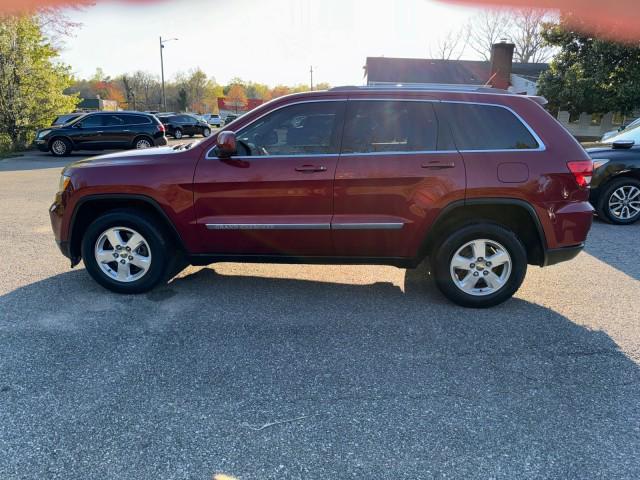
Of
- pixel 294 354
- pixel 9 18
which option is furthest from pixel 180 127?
pixel 294 354

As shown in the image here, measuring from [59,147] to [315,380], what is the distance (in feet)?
63.2

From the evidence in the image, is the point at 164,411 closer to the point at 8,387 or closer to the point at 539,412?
the point at 8,387

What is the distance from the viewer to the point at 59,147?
1833 cm

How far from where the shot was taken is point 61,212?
4223 mm

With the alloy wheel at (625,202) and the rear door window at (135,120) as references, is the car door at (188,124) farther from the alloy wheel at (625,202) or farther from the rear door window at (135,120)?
the alloy wheel at (625,202)

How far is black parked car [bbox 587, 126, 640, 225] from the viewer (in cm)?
723

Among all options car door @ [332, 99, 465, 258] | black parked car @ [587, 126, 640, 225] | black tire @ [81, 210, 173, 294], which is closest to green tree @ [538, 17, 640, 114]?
black parked car @ [587, 126, 640, 225]

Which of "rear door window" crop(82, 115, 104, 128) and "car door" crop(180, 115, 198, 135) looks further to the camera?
"car door" crop(180, 115, 198, 135)

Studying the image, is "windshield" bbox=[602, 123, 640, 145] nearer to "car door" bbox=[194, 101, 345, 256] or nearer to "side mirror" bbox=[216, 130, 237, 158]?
"car door" bbox=[194, 101, 345, 256]

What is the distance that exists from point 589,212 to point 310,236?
8.02ft

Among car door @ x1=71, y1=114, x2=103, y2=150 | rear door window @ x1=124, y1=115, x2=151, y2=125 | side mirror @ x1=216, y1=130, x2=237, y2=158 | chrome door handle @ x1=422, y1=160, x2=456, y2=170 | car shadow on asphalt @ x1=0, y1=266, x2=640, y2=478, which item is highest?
rear door window @ x1=124, y1=115, x2=151, y2=125

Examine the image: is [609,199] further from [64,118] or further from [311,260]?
[64,118]

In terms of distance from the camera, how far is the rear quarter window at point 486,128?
385cm

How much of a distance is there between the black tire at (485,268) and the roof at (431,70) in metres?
33.5
